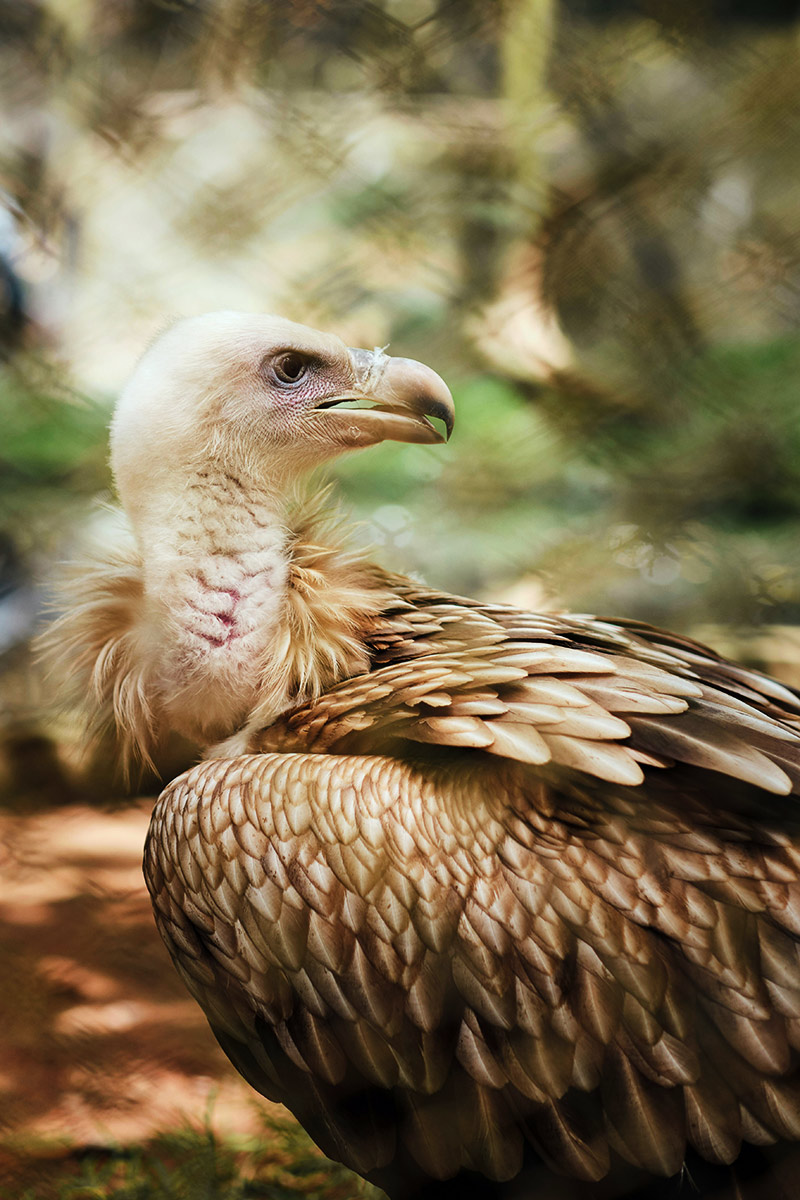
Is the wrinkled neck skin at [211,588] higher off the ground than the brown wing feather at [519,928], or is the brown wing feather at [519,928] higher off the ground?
the wrinkled neck skin at [211,588]

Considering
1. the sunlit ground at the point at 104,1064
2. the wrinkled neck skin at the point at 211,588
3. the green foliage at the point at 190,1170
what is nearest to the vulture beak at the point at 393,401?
the wrinkled neck skin at the point at 211,588

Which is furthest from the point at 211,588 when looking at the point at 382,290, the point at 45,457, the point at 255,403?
the point at 382,290

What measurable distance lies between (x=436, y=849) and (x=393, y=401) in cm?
53

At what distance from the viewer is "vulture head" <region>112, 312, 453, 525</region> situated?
1062 mm

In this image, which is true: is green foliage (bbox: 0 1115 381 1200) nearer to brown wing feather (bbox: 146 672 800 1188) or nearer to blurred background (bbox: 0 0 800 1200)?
blurred background (bbox: 0 0 800 1200)

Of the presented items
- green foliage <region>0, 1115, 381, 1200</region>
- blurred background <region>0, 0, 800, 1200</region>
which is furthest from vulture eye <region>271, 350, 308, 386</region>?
green foliage <region>0, 1115, 381, 1200</region>

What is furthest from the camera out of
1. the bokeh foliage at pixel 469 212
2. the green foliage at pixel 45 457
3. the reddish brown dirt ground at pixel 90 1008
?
the reddish brown dirt ground at pixel 90 1008

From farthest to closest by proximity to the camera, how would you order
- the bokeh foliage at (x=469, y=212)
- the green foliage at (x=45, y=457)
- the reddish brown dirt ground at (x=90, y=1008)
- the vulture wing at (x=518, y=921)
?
the reddish brown dirt ground at (x=90, y=1008) < the green foliage at (x=45, y=457) < the bokeh foliage at (x=469, y=212) < the vulture wing at (x=518, y=921)

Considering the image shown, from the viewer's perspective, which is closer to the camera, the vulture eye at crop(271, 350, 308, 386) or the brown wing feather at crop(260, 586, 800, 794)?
the brown wing feather at crop(260, 586, 800, 794)

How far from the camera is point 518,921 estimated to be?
33.9 inches

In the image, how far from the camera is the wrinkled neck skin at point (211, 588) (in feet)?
3.48

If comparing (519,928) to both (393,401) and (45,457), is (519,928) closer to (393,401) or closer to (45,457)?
(393,401)

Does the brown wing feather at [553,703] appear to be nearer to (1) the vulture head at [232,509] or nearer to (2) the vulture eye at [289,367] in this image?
(1) the vulture head at [232,509]

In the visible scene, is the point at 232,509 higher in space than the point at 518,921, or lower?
higher
